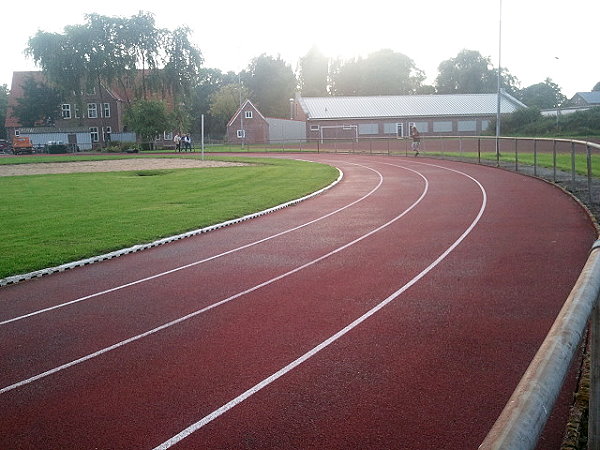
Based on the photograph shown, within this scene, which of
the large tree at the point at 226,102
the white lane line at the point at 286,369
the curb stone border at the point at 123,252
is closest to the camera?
the white lane line at the point at 286,369

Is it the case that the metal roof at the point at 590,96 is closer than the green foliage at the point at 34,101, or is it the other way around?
the green foliage at the point at 34,101

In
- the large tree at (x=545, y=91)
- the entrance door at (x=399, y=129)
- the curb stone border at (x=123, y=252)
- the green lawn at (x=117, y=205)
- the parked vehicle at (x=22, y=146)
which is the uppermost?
the large tree at (x=545, y=91)

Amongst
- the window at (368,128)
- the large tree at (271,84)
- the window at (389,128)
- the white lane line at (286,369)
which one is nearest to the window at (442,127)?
the window at (389,128)

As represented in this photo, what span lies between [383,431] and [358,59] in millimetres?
103562

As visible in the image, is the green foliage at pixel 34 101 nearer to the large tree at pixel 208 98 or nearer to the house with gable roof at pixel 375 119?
the large tree at pixel 208 98

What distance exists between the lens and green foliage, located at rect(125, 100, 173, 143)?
196 feet

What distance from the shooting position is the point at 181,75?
68625mm

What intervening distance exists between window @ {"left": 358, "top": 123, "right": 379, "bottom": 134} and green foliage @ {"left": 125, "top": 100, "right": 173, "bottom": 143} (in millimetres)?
21343

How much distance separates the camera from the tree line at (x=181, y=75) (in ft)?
212

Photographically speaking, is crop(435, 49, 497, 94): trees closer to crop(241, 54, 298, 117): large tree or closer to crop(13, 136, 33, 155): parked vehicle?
crop(241, 54, 298, 117): large tree

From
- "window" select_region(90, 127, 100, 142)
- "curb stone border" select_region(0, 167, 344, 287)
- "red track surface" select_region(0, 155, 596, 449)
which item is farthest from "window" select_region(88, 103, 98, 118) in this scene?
Answer: "red track surface" select_region(0, 155, 596, 449)

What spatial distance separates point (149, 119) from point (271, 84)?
3607 cm

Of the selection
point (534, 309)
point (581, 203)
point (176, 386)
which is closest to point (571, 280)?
point (534, 309)

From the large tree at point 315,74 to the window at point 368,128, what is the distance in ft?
128
